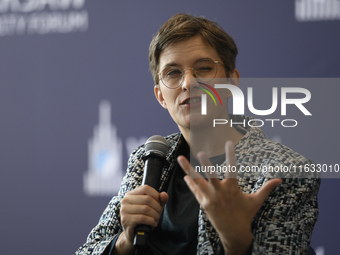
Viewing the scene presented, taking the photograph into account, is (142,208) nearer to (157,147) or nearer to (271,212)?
(157,147)

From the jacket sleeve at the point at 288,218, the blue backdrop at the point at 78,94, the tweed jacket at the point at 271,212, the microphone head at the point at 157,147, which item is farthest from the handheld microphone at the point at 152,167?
the blue backdrop at the point at 78,94

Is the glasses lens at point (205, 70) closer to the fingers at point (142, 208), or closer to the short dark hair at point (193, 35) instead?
the short dark hair at point (193, 35)

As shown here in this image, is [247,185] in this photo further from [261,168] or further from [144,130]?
[144,130]

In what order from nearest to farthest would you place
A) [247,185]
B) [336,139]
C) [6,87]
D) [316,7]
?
[247,185] < [336,139] < [316,7] < [6,87]

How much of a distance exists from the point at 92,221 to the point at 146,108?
83 centimetres

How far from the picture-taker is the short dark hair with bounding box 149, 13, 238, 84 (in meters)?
1.26

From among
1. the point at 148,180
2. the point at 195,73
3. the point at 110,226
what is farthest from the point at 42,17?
the point at 148,180

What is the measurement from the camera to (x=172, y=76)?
122 cm

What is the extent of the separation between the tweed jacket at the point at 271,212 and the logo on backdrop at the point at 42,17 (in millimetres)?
1508

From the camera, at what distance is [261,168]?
103cm

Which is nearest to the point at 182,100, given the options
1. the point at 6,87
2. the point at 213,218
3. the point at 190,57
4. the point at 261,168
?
the point at 190,57

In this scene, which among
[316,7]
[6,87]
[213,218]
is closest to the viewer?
[213,218]

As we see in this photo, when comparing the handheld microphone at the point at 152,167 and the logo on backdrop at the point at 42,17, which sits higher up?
the logo on backdrop at the point at 42,17

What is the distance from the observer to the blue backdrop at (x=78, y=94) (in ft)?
6.56
